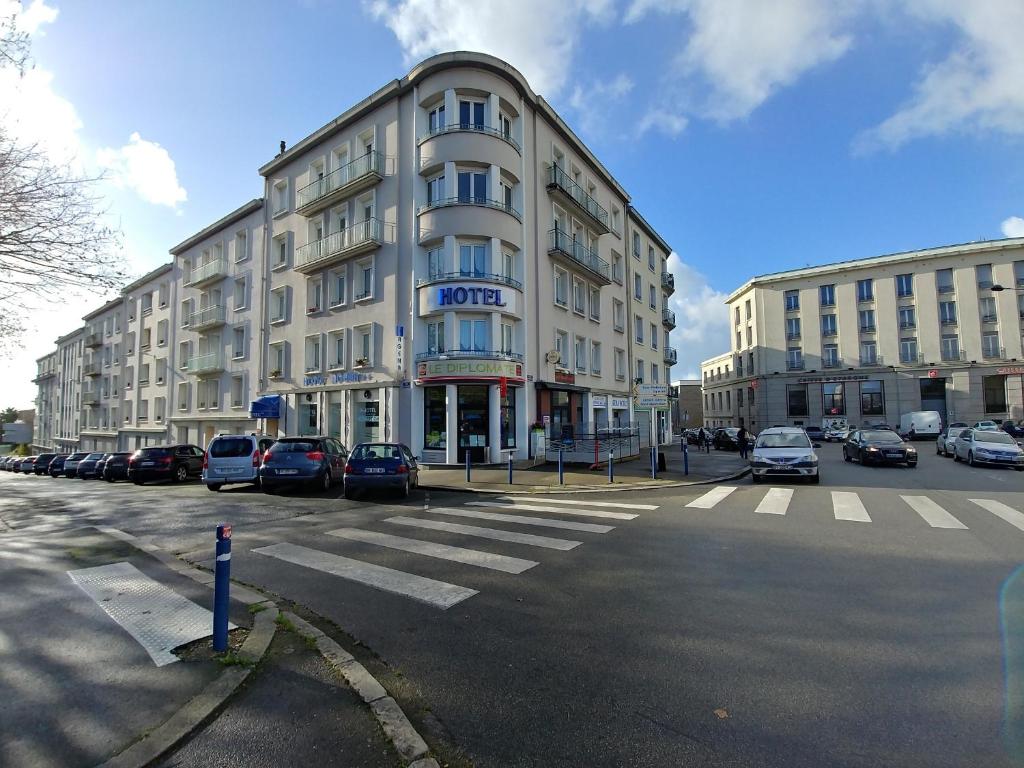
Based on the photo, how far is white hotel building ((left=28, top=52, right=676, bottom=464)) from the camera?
69.4ft

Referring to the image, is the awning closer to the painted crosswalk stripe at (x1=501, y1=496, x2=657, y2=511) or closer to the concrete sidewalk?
the concrete sidewalk

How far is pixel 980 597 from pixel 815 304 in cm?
5723

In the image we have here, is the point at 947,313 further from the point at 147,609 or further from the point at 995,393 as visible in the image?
the point at 147,609

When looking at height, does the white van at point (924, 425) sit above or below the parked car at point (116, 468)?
above

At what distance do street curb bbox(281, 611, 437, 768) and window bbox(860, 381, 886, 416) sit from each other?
2305 inches

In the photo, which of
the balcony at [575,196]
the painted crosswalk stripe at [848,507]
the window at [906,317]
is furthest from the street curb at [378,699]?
the window at [906,317]

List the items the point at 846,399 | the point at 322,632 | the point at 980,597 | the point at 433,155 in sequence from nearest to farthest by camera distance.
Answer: the point at 322,632 < the point at 980,597 < the point at 433,155 < the point at 846,399

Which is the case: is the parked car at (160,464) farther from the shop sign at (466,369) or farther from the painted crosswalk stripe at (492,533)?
the painted crosswalk stripe at (492,533)

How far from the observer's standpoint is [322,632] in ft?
13.9

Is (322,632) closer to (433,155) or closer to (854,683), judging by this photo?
(854,683)

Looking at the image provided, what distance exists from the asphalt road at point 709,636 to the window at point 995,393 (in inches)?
2028

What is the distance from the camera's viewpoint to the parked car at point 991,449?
17.5 meters

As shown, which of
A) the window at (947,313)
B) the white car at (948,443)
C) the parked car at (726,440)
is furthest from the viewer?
the window at (947,313)

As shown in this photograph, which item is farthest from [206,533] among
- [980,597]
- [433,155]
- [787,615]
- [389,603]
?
[433,155]
